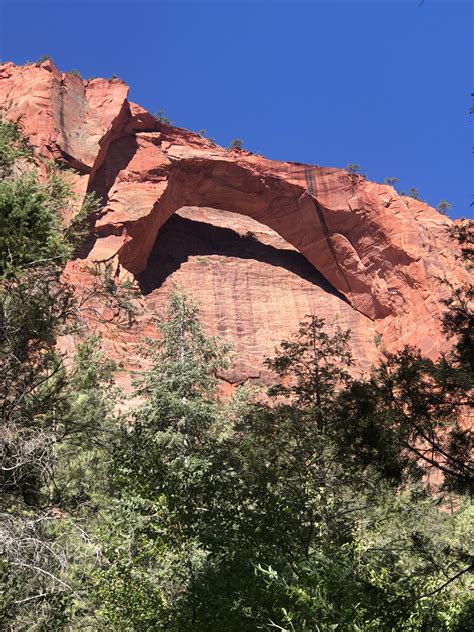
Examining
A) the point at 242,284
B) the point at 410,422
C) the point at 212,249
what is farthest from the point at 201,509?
the point at 212,249

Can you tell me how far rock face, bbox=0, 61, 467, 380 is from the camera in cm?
3978

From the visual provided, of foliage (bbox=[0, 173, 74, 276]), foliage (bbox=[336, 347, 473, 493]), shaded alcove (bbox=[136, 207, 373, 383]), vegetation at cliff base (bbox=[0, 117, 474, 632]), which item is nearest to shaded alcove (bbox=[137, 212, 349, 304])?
shaded alcove (bbox=[136, 207, 373, 383])

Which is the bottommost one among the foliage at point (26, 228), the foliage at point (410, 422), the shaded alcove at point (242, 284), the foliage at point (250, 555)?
the foliage at point (250, 555)

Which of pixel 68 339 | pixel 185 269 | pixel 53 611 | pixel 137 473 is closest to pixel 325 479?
pixel 137 473

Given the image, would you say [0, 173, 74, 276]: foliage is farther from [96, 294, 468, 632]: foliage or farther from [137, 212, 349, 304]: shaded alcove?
[137, 212, 349, 304]: shaded alcove

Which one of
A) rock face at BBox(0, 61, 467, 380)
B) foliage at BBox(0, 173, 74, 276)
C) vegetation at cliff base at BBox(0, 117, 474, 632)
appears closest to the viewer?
vegetation at cliff base at BBox(0, 117, 474, 632)

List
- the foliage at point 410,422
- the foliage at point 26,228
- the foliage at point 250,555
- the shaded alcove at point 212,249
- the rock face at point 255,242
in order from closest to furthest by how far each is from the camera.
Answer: the foliage at point 250,555 → the foliage at point 410,422 → the foliage at point 26,228 → the rock face at point 255,242 → the shaded alcove at point 212,249

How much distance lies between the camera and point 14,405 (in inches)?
292

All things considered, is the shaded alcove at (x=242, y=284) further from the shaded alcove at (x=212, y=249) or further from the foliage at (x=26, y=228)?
the foliage at (x=26, y=228)

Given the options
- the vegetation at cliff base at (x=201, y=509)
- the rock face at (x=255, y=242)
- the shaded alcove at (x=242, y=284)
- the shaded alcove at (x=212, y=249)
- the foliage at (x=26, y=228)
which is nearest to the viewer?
the vegetation at cliff base at (x=201, y=509)

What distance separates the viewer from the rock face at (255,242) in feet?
131

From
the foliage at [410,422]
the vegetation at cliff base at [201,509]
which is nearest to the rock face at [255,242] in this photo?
the vegetation at cliff base at [201,509]

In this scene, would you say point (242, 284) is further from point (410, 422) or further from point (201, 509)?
point (201, 509)

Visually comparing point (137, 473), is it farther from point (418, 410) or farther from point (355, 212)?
point (355, 212)
